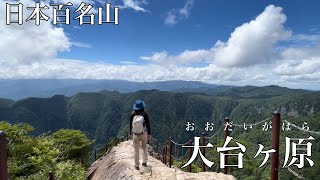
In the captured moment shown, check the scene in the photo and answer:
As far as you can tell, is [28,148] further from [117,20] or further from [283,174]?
[283,174]

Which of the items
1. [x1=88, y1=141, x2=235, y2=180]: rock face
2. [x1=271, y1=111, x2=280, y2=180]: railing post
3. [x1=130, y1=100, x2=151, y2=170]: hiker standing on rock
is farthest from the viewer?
[x1=130, y1=100, x2=151, y2=170]: hiker standing on rock

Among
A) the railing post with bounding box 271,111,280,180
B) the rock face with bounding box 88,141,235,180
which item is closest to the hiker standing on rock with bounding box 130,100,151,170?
the rock face with bounding box 88,141,235,180

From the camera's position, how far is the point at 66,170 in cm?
1598

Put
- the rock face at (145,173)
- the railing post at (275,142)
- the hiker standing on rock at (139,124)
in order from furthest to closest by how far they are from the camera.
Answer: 1. the hiker standing on rock at (139,124)
2. the rock face at (145,173)
3. the railing post at (275,142)

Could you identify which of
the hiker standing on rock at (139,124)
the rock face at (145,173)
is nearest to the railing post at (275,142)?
the rock face at (145,173)

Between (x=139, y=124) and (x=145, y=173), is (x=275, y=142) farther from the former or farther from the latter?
(x=145, y=173)

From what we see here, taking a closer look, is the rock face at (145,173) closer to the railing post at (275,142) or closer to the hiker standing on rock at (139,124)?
the hiker standing on rock at (139,124)

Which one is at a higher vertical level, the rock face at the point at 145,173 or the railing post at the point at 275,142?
the railing post at the point at 275,142

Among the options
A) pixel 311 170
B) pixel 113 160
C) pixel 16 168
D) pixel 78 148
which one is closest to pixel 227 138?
pixel 113 160

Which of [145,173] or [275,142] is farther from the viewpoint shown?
[145,173]

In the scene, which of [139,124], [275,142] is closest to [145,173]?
[139,124]

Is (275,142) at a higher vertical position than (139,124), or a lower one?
higher

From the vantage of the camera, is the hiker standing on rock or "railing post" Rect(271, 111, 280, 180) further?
the hiker standing on rock

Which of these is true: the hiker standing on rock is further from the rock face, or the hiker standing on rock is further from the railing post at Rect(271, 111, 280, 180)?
the railing post at Rect(271, 111, 280, 180)
